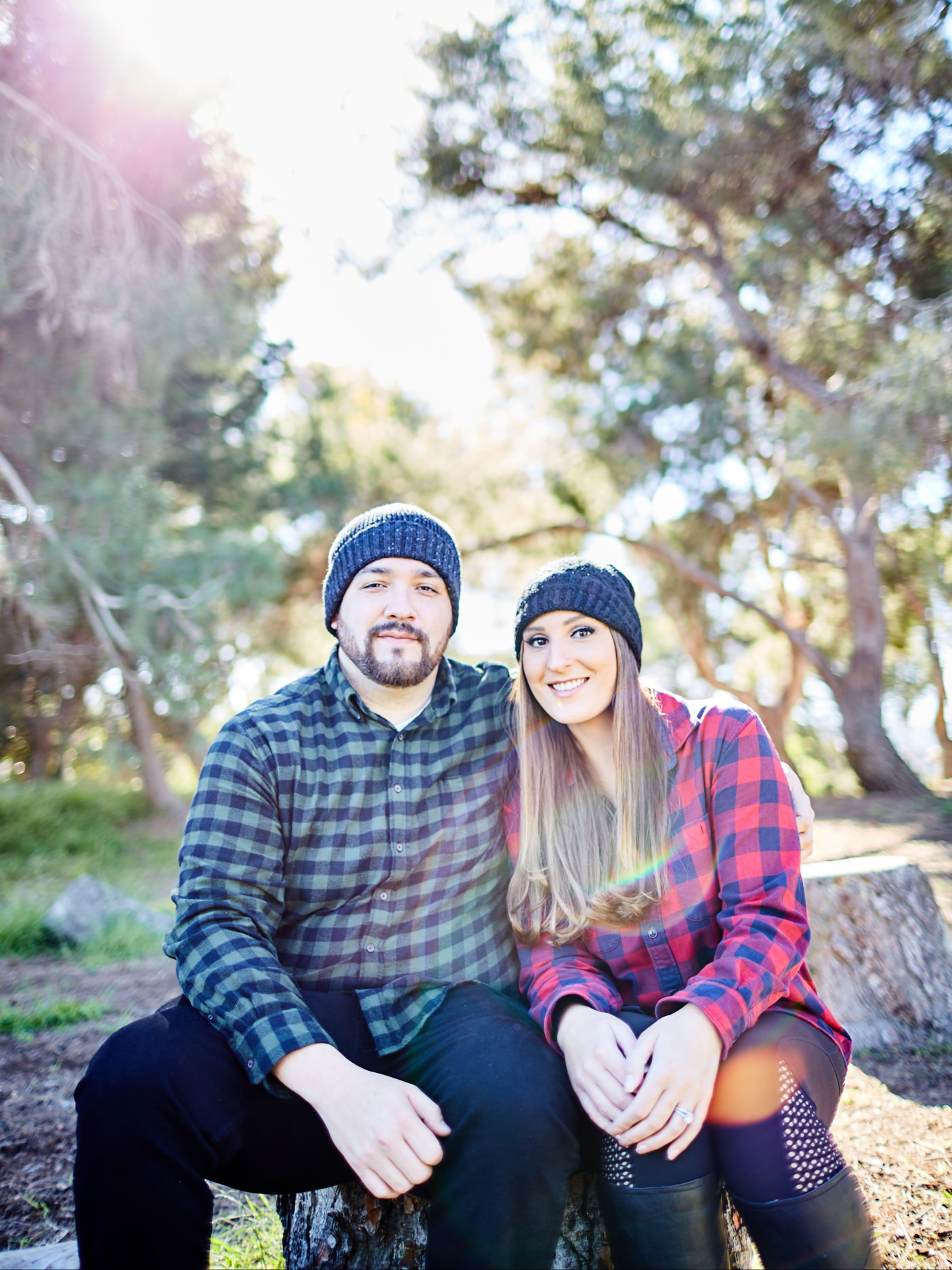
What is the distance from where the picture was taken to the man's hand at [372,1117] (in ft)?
4.78

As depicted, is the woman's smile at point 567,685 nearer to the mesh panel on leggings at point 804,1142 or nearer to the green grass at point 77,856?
the mesh panel on leggings at point 804,1142

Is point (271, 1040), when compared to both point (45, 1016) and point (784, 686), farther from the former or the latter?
point (784, 686)

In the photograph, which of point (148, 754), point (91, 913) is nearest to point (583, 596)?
point (91, 913)

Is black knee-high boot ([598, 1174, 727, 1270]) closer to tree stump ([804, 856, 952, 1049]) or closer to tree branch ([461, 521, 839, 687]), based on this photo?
tree stump ([804, 856, 952, 1049])

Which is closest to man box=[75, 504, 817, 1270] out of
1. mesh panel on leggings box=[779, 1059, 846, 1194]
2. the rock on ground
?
mesh panel on leggings box=[779, 1059, 846, 1194]

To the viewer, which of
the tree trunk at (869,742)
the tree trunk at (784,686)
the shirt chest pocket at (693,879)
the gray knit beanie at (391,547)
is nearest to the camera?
the shirt chest pocket at (693,879)

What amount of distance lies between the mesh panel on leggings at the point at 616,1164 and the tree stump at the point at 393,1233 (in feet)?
0.62

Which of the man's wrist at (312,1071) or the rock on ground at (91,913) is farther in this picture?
the rock on ground at (91,913)

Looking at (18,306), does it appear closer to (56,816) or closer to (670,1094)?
(56,816)

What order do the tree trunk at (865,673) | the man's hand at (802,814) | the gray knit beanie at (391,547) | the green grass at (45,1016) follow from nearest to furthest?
the man's hand at (802,814) → the gray knit beanie at (391,547) → the green grass at (45,1016) → the tree trunk at (865,673)

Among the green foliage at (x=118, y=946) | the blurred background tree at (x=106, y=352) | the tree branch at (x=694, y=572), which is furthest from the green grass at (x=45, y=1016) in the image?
the tree branch at (x=694, y=572)

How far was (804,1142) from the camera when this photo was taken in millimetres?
1460

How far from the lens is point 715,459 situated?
446 inches

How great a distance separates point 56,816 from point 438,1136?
29.9 ft
